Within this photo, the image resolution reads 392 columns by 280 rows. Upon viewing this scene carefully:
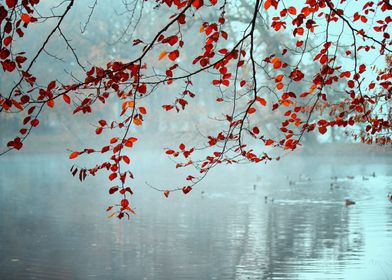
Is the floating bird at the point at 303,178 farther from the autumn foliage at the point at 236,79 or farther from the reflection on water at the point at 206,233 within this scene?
the autumn foliage at the point at 236,79

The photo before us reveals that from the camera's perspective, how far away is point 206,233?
1209 cm

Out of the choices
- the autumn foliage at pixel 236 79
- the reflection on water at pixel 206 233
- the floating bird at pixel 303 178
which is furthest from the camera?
the floating bird at pixel 303 178

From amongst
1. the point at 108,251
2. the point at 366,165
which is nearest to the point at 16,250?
the point at 108,251

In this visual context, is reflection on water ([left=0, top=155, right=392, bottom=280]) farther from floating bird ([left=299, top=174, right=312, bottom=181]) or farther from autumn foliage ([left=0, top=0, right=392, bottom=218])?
autumn foliage ([left=0, top=0, right=392, bottom=218])

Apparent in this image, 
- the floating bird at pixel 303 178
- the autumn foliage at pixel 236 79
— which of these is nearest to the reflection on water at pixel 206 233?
the floating bird at pixel 303 178

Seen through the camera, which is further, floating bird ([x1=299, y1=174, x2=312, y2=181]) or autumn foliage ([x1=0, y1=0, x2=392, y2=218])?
floating bird ([x1=299, y1=174, x2=312, y2=181])

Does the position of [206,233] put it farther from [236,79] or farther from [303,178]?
[303,178]

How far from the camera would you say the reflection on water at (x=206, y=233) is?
9094 mm

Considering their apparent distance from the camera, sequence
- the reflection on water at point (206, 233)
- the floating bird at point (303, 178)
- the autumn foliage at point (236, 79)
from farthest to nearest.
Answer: the floating bird at point (303, 178) < the reflection on water at point (206, 233) < the autumn foliage at point (236, 79)

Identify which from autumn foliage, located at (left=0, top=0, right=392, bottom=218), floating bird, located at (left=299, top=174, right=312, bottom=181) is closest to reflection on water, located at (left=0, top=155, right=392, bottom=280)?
floating bird, located at (left=299, top=174, right=312, bottom=181)

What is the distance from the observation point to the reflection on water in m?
9.09

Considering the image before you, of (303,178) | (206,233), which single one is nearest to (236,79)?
(206,233)

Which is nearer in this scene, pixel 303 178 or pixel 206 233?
pixel 206 233

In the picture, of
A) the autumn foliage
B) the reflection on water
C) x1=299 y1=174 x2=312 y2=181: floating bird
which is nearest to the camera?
the autumn foliage
